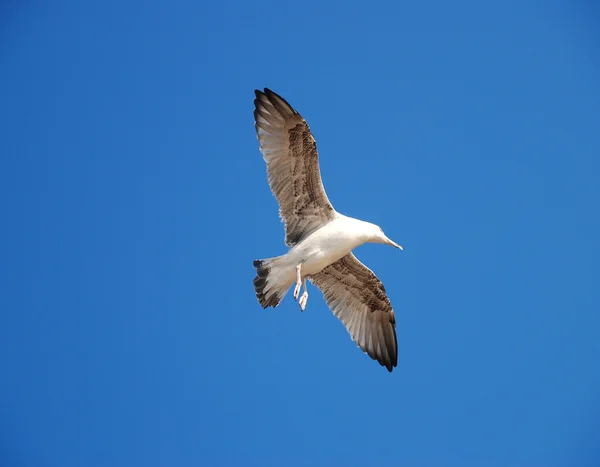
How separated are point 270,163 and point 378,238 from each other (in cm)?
214

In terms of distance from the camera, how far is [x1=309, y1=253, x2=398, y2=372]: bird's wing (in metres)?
14.7

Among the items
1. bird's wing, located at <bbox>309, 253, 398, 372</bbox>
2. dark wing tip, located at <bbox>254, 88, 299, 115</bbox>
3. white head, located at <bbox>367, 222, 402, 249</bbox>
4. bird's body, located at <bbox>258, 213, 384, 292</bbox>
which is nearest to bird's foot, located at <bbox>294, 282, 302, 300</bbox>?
bird's body, located at <bbox>258, 213, 384, 292</bbox>

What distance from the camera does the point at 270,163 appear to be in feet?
43.1

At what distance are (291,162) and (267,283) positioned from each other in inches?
78.4

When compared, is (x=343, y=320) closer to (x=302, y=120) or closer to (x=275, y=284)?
(x=275, y=284)

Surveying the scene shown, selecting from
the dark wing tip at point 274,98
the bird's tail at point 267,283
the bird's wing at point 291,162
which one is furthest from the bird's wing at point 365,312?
the dark wing tip at point 274,98

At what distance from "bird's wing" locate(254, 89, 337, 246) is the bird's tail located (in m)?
0.58

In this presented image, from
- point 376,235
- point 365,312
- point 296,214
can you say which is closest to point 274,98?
point 296,214

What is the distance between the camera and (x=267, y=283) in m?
13.4

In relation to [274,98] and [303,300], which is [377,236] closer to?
[303,300]

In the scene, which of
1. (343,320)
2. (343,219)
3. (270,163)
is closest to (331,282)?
(343,320)

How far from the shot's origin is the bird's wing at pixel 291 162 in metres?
13.0

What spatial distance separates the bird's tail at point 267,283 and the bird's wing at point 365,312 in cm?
140

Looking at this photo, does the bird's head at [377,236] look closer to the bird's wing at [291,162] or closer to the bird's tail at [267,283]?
the bird's wing at [291,162]
